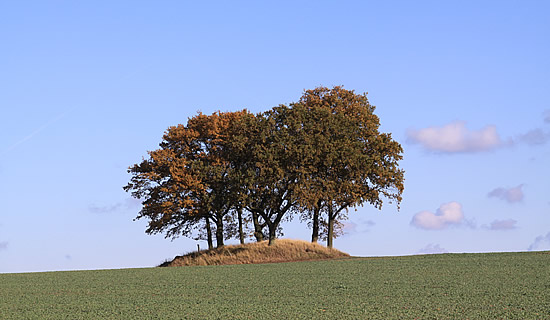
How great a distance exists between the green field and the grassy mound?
48.2 ft

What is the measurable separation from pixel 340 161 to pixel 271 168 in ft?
16.9

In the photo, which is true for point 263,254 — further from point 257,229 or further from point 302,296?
point 302,296

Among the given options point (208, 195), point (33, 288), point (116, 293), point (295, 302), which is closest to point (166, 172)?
point (208, 195)

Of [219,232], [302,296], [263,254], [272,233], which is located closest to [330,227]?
[272,233]

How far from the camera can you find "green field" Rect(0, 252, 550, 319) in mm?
16375

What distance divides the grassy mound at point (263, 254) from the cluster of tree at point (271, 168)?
5.40ft

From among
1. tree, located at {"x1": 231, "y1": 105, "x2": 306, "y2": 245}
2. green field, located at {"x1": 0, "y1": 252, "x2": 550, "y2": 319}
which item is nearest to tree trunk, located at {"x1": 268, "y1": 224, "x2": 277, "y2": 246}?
tree, located at {"x1": 231, "y1": 105, "x2": 306, "y2": 245}

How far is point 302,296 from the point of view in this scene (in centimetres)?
2020

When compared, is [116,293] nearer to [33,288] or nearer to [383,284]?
[33,288]

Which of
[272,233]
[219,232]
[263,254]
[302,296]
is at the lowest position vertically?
[302,296]

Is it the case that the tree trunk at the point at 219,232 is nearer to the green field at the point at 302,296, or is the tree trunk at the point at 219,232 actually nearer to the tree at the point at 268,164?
the tree at the point at 268,164

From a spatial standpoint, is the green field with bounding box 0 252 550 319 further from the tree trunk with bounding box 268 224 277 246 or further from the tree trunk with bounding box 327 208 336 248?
the tree trunk with bounding box 327 208 336 248

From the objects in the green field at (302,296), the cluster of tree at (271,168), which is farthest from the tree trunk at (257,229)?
the green field at (302,296)

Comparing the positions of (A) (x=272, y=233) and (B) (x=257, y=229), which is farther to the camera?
(B) (x=257, y=229)
